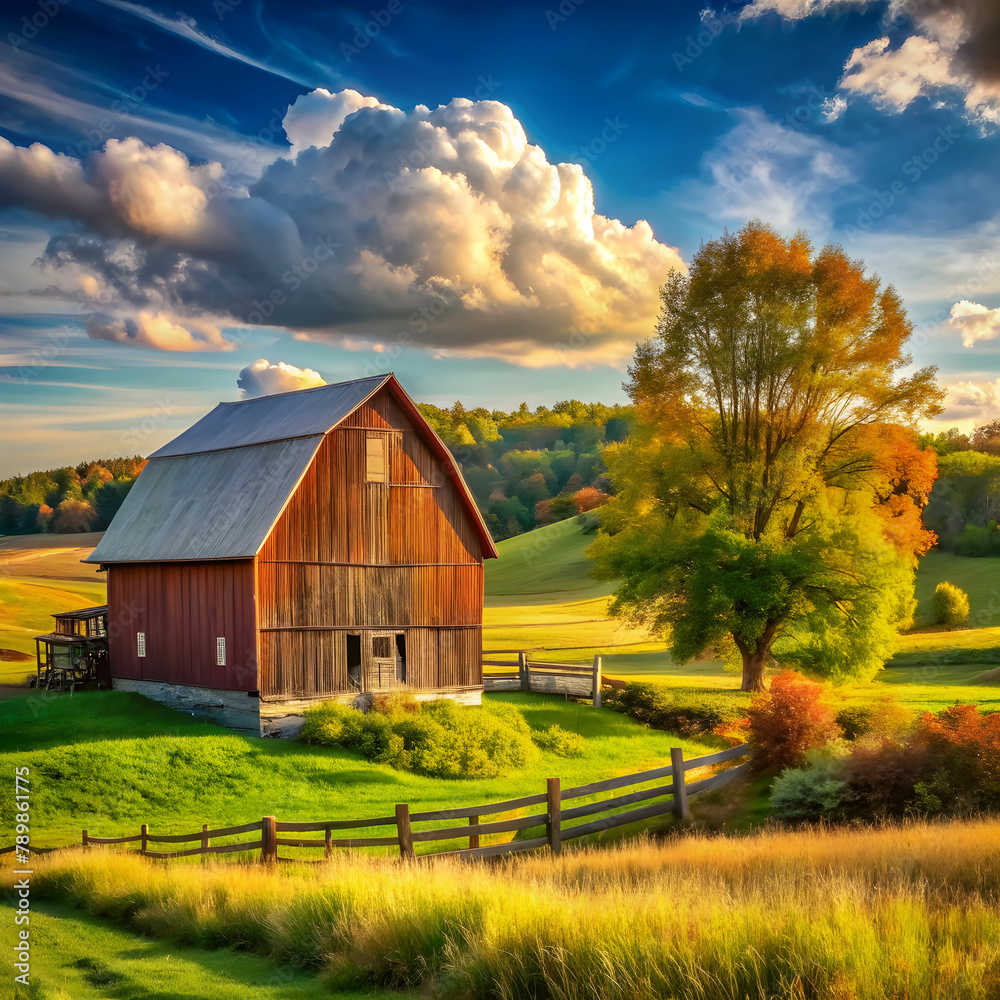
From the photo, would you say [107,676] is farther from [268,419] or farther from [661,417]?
[661,417]

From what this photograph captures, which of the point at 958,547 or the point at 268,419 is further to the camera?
the point at 958,547

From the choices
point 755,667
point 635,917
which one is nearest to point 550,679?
point 755,667

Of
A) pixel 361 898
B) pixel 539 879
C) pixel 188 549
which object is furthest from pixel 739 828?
pixel 188 549

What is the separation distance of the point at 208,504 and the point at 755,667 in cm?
2163

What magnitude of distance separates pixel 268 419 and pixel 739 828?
911 inches

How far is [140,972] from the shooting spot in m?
9.45

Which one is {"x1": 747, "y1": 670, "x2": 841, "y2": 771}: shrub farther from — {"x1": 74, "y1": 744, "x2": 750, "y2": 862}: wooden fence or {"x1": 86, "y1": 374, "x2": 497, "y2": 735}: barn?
A: {"x1": 86, "y1": 374, "x2": 497, "y2": 735}: barn

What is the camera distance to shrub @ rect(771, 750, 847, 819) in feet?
54.0

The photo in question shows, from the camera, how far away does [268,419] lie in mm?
33562

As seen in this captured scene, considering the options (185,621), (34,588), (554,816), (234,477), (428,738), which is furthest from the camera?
(34,588)

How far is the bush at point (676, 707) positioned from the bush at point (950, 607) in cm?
3142

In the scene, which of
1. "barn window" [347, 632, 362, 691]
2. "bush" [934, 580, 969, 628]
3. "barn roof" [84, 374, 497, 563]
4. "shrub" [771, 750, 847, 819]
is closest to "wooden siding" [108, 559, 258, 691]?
"barn roof" [84, 374, 497, 563]

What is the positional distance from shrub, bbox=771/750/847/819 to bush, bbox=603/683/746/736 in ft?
42.5

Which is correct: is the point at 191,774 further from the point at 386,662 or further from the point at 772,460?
the point at 772,460
